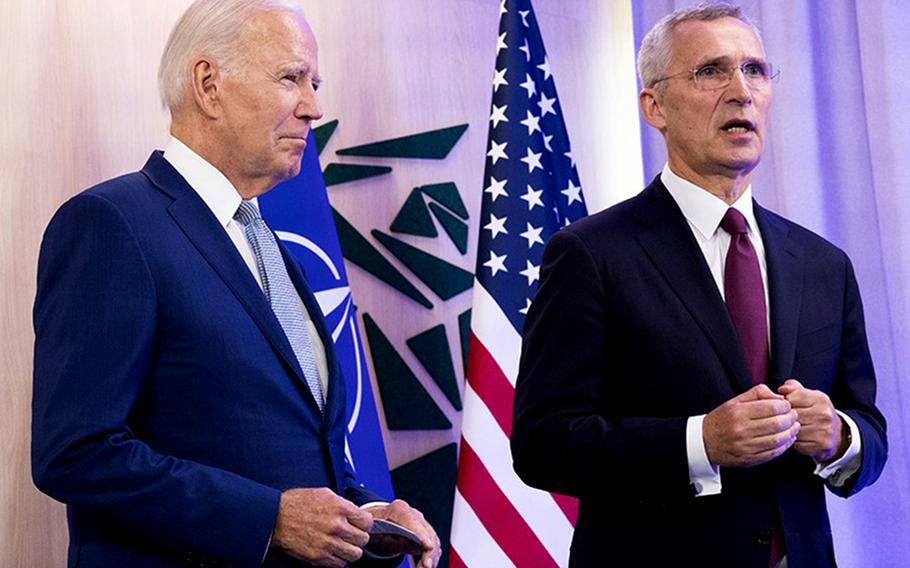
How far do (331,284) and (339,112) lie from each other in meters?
0.75

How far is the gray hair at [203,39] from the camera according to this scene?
7.08 ft

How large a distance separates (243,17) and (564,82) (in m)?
2.29

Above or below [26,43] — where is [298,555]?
below

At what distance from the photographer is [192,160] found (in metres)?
2.12

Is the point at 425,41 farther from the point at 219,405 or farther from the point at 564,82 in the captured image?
the point at 219,405

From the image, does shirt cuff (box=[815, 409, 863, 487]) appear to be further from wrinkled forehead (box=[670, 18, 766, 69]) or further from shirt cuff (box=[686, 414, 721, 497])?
wrinkled forehead (box=[670, 18, 766, 69])

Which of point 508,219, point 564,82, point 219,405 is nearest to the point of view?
point 219,405

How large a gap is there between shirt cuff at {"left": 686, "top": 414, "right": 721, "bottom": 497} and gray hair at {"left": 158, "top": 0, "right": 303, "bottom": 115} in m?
1.07

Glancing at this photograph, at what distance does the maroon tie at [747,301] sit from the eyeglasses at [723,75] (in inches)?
13.3

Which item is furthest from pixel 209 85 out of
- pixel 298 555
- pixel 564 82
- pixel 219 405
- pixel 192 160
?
pixel 564 82

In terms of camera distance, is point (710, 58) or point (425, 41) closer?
point (710, 58)

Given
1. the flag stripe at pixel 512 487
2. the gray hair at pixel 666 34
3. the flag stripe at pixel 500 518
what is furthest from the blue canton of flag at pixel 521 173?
the gray hair at pixel 666 34

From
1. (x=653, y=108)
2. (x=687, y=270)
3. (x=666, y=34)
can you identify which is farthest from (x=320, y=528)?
(x=666, y=34)

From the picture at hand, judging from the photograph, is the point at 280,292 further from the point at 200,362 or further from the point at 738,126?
the point at 738,126
